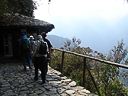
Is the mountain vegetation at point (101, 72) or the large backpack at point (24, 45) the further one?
the large backpack at point (24, 45)

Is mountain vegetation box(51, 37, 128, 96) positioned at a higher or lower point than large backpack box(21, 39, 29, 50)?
lower

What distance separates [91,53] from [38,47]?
484 cm

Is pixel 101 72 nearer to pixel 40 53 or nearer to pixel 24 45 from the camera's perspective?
pixel 40 53

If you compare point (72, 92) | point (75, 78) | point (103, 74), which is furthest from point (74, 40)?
point (72, 92)

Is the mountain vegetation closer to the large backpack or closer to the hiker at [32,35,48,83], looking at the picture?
the hiker at [32,35,48,83]

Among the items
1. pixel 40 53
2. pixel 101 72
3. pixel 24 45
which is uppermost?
pixel 24 45

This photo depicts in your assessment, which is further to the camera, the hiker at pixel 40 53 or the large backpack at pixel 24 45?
the large backpack at pixel 24 45

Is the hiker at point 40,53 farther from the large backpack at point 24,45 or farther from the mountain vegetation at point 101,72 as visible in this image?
the large backpack at point 24,45

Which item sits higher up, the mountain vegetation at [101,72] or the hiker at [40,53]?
the hiker at [40,53]

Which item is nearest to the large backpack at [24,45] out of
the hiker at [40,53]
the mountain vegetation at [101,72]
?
the hiker at [40,53]

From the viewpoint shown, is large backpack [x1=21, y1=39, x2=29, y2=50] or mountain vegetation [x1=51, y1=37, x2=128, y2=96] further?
large backpack [x1=21, y1=39, x2=29, y2=50]

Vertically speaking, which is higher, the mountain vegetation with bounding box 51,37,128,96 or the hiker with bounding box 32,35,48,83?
the hiker with bounding box 32,35,48,83

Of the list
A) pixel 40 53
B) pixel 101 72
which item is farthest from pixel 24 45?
pixel 101 72

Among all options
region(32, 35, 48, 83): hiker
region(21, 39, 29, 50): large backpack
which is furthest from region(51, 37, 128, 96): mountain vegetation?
region(21, 39, 29, 50): large backpack
